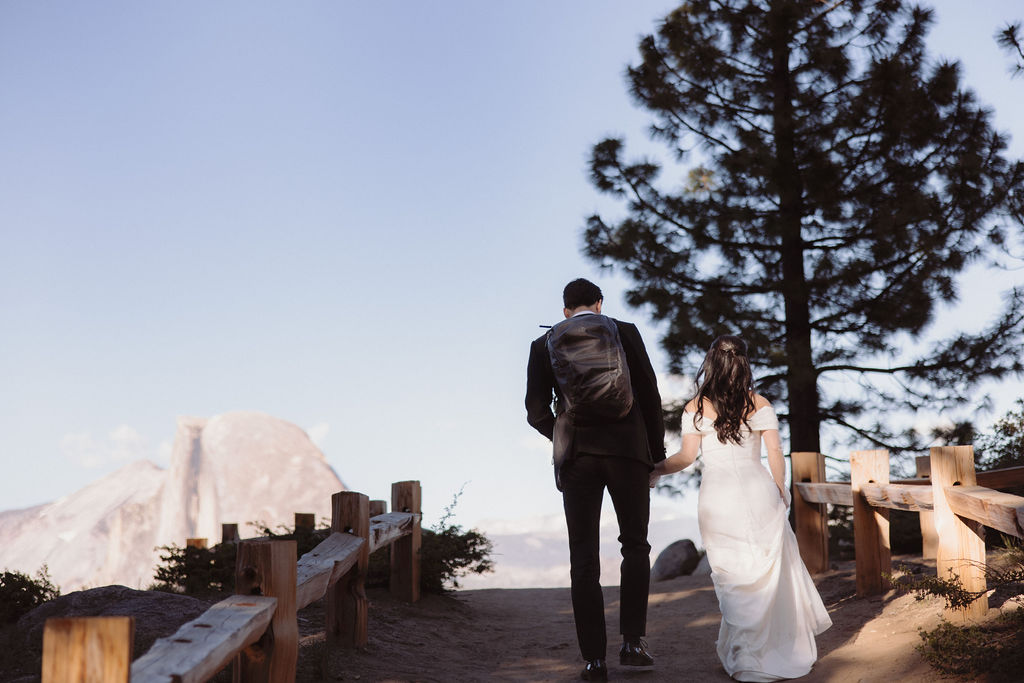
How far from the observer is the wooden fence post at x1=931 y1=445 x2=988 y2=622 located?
5443 mm

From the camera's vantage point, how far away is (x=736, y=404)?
5.21 m

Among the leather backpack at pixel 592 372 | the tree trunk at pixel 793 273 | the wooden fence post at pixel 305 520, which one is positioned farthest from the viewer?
the tree trunk at pixel 793 273

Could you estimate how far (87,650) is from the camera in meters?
2.15

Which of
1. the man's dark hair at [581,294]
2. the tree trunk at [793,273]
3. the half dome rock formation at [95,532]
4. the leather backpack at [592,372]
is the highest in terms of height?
the tree trunk at [793,273]

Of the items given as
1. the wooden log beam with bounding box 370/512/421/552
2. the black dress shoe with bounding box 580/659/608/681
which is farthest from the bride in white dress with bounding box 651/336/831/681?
the wooden log beam with bounding box 370/512/421/552

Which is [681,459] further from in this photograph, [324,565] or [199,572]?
[199,572]

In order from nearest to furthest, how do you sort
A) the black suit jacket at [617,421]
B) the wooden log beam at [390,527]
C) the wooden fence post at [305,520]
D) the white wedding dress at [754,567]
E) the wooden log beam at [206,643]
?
the wooden log beam at [206,643], the black suit jacket at [617,421], the white wedding dress at [754,567], the wooden log beam at [390,527], the wooden fence post at [305,520]

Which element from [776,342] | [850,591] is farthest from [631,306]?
[850,591]

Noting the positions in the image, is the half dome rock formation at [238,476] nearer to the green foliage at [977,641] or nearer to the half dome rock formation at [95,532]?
the half dome rock formation at [95,532]

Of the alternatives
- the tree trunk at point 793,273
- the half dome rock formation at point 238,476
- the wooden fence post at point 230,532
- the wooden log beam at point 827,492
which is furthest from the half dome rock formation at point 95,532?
the wooden log beam at point 827,492

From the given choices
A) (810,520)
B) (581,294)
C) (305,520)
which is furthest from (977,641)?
(305,520)

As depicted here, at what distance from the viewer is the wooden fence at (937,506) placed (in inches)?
197

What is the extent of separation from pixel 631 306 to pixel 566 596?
4.43 m

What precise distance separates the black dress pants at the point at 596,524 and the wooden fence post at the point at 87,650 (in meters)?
2.93
